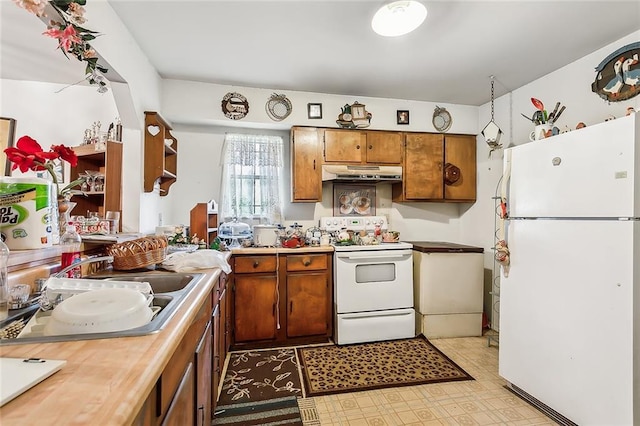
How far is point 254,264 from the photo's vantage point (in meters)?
2.71

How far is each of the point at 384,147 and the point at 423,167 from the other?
0.52 metres

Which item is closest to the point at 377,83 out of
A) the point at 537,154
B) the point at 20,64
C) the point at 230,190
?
the point at 537,154

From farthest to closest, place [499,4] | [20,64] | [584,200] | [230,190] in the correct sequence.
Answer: [230,190]
[20,64]
[499,4]
[584,200]

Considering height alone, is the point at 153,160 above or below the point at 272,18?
below

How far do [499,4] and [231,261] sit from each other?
270cm

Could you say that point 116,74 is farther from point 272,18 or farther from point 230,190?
point 230,190

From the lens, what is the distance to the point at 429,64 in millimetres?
2506

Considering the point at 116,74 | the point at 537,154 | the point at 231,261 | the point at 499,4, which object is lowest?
the point at 231,261

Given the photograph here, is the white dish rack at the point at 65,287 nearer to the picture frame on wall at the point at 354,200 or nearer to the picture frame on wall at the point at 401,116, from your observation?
the picture frame on wall at the point at 354,200

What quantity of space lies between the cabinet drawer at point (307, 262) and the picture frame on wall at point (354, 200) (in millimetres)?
748

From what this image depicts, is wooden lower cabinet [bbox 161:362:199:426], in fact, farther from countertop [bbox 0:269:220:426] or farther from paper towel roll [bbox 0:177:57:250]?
paper towel roll [bbox 0:177:57:250]

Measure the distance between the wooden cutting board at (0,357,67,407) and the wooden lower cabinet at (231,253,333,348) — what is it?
6.92 ft

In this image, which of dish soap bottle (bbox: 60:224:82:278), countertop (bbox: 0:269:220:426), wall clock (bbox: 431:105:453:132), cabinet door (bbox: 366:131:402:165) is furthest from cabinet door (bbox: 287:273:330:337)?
wall clock (bbox: 431:105:453:132)

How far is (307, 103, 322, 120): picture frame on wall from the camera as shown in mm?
3107
